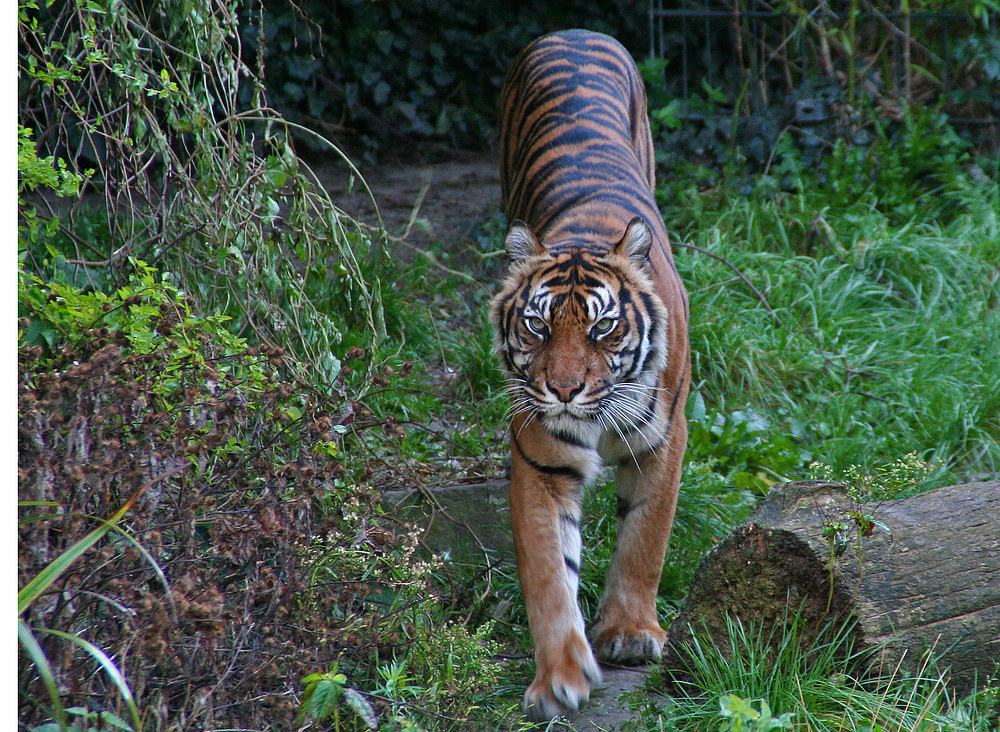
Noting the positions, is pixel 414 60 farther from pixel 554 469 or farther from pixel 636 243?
pixel 554 469

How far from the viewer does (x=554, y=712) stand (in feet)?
9.09

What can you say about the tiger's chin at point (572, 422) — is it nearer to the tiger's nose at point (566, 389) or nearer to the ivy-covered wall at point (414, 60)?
the tiger's nose at point (566, 389)


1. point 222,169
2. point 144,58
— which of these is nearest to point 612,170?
point 222,169

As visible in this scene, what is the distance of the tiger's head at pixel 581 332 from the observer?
120 inches

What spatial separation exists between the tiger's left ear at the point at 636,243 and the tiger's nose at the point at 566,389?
0.53 metres

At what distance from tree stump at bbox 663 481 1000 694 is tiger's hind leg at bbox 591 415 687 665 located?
0.46 m

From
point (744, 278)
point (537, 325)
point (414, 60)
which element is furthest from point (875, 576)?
point (414, 60)

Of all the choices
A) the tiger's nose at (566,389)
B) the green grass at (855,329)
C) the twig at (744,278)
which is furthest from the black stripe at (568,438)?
the twig at (744,278)

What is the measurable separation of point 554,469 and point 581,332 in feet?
1.48

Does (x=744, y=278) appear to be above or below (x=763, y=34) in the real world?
below

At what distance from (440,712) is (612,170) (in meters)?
2.30

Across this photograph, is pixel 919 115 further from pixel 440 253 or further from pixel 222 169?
pixel 222 169

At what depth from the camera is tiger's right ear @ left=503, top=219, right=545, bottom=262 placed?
128 inches

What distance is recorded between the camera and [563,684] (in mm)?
2779
